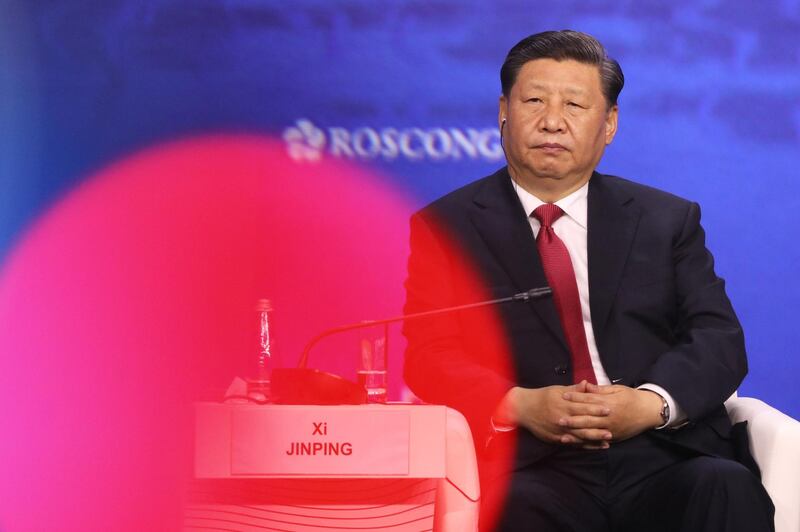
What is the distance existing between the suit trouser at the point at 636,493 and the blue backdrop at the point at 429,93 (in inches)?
38.3

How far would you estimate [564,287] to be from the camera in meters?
2.46

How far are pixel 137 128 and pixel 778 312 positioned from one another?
1831 millimetres

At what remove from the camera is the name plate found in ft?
6.96

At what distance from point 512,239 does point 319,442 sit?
65 centimetres

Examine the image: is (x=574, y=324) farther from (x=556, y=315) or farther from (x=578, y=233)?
(x=578, y=233)

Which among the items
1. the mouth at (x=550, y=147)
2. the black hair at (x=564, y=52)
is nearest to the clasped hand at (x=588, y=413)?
the mouth at (x=550, y=147)

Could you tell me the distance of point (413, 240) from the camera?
2.54 metres

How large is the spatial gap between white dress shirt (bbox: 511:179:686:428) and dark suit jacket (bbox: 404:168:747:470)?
2 centimetres

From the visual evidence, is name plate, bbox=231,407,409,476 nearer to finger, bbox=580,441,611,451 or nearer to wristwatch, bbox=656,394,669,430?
finger, bbox=580,441,611,451

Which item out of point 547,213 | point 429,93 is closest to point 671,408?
point 547,213

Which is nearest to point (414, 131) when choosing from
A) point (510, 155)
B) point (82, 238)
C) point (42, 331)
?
point (510, 155)

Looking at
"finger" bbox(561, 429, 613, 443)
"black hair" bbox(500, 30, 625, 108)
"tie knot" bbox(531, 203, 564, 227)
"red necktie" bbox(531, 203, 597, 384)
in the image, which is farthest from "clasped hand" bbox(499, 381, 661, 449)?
"black hair" bbox(500, 30, 625, 108)

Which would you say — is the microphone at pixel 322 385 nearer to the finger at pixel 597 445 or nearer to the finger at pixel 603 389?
the finger at pixel 603 389

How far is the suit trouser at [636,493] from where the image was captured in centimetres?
208
